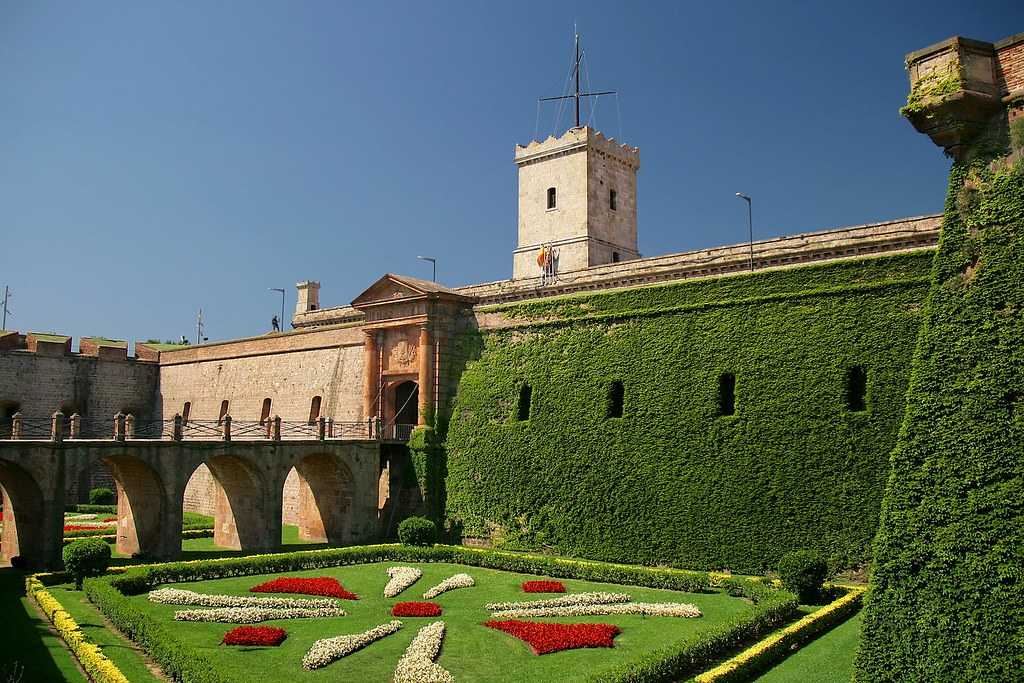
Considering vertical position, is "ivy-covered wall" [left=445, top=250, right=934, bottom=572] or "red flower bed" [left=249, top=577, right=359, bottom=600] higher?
"ivy-covered wall" [left=445, top=250, right=934, bottom=572]

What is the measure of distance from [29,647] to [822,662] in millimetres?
13891

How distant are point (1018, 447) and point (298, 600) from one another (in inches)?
606

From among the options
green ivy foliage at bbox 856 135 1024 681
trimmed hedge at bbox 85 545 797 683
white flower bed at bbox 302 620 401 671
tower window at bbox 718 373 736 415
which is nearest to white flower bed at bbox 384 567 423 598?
trimmed hedge at bbox 85 545 797 683

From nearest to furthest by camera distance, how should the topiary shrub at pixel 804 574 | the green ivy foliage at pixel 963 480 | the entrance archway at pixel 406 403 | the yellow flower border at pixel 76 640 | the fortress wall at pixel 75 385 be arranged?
the green ivy foliage at pixel 963 480 < the yellow flower border at pixel 76 640 < the topiary shrub at pixel 804 574 < the entrance archway at pixel 406 403 < the fortress wall at pixel 75 385

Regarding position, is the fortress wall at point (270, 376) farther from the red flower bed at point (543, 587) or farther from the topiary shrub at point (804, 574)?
the topiary shrub at point (804, 574)

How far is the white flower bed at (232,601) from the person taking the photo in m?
18.9

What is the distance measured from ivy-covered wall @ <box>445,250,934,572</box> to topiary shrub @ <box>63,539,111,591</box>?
453 inches

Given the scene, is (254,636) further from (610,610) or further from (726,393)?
(726,393)

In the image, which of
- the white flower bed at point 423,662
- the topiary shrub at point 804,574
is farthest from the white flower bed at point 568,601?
the topiary shrub at point 804,574

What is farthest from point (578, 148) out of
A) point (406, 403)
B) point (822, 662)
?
point (822, 662)

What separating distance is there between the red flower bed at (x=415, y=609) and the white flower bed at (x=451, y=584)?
1302mm

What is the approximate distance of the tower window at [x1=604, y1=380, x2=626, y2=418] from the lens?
2564 cm

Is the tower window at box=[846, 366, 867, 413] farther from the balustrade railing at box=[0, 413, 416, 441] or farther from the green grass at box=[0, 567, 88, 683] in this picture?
the green grass at box=[0, 567, 88, 683]

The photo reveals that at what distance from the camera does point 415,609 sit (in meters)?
18.5
